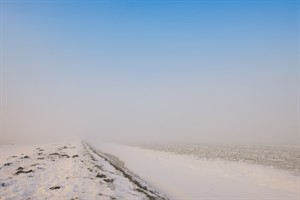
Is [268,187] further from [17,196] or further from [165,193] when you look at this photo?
[17,196]

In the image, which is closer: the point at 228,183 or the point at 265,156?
the point at 228,183

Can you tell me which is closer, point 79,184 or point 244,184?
point 79,184

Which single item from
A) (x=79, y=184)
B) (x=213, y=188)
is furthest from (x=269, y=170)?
(x=79, y=184)

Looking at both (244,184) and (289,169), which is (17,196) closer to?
(244,184)

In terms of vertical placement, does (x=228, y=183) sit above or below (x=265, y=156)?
above

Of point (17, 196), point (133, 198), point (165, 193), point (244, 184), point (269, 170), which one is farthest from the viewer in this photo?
point (269, 170)

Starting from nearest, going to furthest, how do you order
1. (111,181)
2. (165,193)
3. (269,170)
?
(111,181) < (165,193) < (269,170)

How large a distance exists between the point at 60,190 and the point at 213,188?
1090cm

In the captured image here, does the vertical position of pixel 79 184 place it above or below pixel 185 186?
above

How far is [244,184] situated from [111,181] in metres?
10.5

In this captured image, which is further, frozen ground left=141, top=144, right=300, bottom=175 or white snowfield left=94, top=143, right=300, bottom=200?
frozen ground left=141, top=144, right=300, bottom=175

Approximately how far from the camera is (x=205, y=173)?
23453mm

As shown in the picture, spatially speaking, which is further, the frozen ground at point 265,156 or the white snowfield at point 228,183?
the frozen ground at point 265,156

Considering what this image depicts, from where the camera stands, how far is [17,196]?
1074cm
